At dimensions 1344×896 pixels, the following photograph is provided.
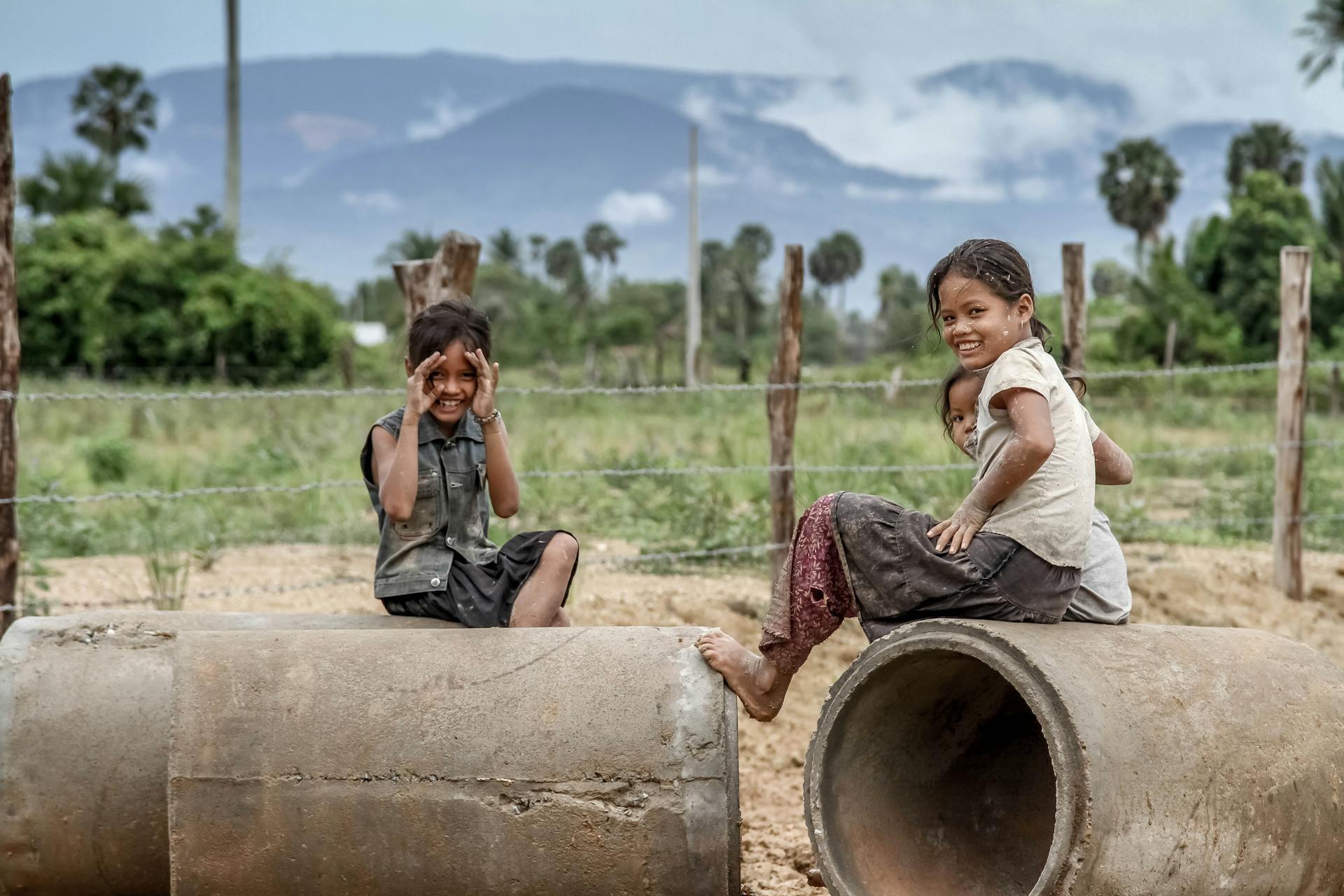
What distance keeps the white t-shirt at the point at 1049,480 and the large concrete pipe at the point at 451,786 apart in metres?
0.88

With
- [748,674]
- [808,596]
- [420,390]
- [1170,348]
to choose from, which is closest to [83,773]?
[420,390]

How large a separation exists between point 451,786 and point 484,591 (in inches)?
29.0

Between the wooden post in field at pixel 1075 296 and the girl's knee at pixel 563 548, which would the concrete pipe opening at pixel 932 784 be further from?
the wooden post in field at pixel 1075 296

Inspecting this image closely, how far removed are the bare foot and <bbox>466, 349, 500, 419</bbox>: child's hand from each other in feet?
3.18

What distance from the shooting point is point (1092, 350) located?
1117 inches

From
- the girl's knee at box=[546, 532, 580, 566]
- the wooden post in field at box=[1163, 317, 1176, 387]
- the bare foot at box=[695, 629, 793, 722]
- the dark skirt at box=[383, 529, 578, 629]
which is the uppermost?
the wooden post in field at box=[1163, 317, 1176, 387]

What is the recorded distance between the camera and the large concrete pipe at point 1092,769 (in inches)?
127

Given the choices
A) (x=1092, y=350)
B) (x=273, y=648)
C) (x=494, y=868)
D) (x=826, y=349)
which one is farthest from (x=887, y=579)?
(x=826, y=349)

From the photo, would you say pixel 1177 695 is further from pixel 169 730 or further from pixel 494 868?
pixel 169 730

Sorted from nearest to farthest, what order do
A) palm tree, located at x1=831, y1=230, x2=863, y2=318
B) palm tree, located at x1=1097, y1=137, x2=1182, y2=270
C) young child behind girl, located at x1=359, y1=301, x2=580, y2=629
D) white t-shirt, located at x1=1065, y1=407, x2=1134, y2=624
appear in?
white t-shirt, located at x1=1065, y1=407, x2=1134, y2=624 → young child behind girl, located at x1=359, y1=301, x2=580, y2=629 → palm tree, located at x1=1097, y1=137, x2=1182, y2=270 → palm tree, located at x1=831, y1=230, x2=863, y2=318

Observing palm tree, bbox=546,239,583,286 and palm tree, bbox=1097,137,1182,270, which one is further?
palm tree, bbox=546,239,583,286

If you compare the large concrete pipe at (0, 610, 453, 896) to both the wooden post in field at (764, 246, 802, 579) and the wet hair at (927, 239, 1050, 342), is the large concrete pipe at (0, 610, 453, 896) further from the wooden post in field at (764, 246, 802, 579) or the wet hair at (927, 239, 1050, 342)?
the wooden post in field at (764, 246, 802, 579)

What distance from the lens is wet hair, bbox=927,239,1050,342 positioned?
3635mm

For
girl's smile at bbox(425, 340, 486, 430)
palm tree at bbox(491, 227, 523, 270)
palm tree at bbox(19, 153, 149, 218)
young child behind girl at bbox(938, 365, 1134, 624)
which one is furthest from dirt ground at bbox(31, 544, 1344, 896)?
palm tree at bbox(491, 227, 523, 270)
